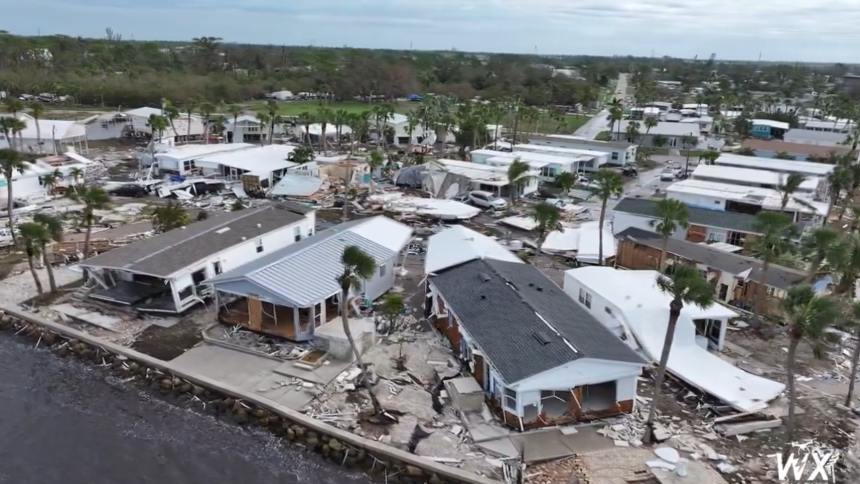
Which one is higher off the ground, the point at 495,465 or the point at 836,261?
the point at 836,261

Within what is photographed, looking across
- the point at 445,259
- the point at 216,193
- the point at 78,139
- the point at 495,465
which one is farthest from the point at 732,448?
the point at 78,139

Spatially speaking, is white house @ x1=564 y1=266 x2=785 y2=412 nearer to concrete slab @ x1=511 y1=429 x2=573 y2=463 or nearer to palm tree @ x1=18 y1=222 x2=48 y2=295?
concrete slab @ x1=511 y1=429 x2=573 y2=463

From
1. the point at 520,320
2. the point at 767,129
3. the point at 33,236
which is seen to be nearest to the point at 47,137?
the point at 33,236

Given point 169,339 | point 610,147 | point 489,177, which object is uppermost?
point 610,147

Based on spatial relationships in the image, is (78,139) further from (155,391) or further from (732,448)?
(732,448)

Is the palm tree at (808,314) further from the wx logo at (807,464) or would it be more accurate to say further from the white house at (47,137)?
the white house at (47,137)

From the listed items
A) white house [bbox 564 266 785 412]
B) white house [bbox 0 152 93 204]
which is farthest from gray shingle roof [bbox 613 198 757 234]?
white house [bbox 0 152 93 204]

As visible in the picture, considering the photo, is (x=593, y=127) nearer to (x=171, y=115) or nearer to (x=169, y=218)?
(x=171, y=115)
